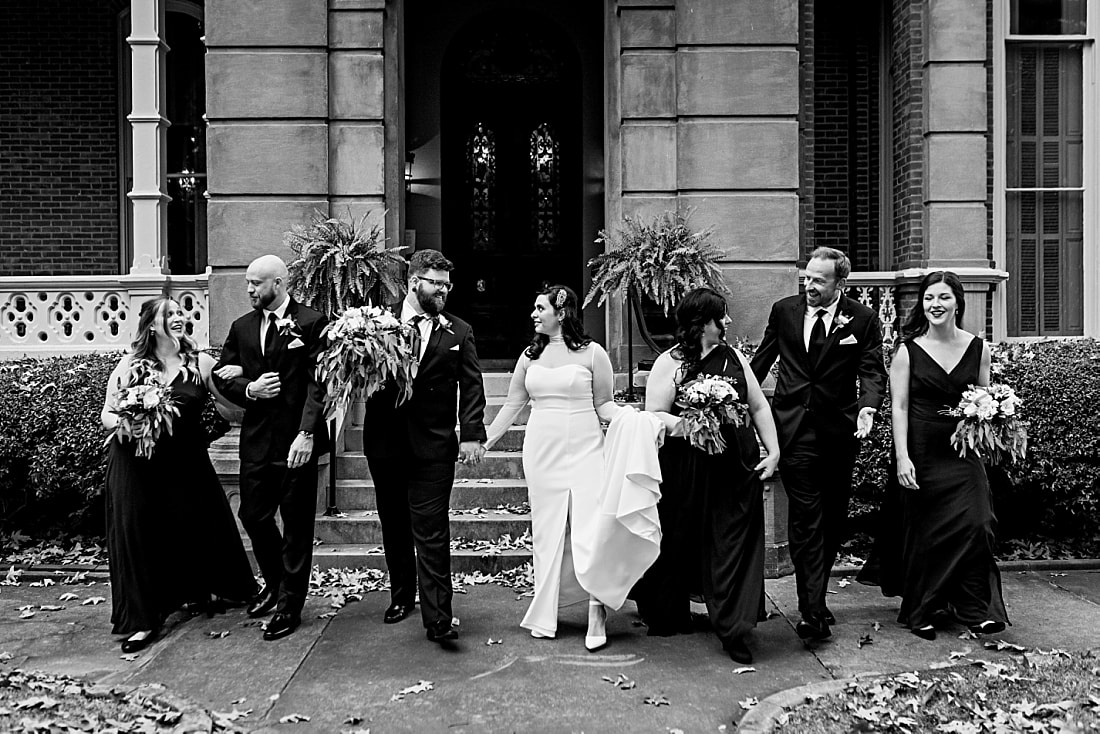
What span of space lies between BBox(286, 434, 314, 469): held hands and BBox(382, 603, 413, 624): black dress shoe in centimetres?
122

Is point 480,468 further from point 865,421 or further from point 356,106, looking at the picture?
point 356,106

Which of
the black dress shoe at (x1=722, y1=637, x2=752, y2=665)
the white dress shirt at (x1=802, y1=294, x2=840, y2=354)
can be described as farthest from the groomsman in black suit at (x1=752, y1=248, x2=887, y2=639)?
the black dress shoe at (x1=722, y1=637, x2=752, y2=665)

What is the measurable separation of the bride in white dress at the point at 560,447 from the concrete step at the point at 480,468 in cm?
266

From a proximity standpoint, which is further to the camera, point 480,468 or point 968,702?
point 480,468

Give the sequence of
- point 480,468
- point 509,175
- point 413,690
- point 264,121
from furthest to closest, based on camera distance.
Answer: point 509,175, point 264,121, point 480,468, point 413,690

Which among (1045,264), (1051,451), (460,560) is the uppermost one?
(1045,264)

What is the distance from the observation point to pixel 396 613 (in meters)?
6.83

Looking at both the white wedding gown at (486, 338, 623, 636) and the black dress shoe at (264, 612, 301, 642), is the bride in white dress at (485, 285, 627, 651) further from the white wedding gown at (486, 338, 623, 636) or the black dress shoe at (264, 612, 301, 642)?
→ the black dress shoe at (264, 612, 301, 642)

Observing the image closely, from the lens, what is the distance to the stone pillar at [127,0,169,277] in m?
11.1

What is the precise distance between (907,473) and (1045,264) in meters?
6.77

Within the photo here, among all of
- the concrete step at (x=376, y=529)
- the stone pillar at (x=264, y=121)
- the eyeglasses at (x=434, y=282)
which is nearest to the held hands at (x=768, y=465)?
the eyeglasses at (x=434, y=282)

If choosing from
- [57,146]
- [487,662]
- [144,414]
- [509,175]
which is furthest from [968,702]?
[57,146]

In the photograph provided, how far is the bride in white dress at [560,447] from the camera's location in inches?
254

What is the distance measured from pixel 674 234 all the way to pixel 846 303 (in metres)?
3.70
